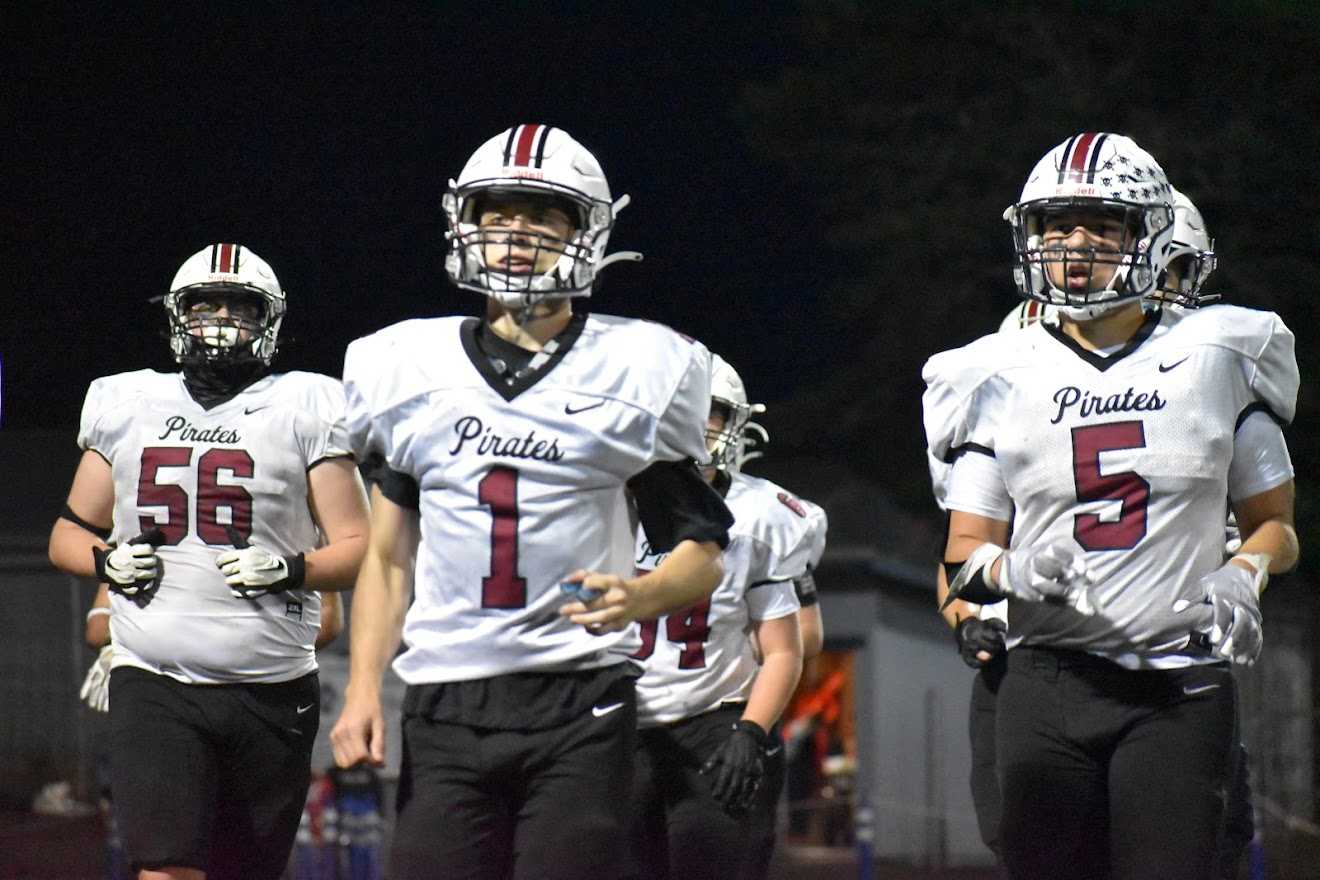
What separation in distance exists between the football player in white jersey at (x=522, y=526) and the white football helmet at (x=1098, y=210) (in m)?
0.75

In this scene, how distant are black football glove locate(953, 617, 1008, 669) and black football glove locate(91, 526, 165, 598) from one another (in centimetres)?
205

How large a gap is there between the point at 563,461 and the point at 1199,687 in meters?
1.23

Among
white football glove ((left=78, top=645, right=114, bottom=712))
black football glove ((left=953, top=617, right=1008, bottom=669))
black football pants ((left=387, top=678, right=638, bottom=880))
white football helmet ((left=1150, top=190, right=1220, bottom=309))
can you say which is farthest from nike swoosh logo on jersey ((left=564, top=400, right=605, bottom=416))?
white football glove ((left=78, top=645, right=114, bottom=712))

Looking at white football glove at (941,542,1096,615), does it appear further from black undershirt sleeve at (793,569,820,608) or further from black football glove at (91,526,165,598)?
black football glove at (91,526,165,598)

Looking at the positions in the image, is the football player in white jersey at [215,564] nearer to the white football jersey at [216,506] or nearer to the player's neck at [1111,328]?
the white football jersey at [216,506]

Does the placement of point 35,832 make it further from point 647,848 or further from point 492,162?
point 492,162

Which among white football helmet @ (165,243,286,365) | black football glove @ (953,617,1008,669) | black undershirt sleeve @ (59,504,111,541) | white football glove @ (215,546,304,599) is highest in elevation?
white football helmet @ (165,243,286,365)

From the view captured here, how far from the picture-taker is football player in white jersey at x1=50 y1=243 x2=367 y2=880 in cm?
521

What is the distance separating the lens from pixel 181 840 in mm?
5082

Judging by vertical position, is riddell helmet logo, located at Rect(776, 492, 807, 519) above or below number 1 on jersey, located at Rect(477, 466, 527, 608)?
above

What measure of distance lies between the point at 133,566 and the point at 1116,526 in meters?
2.49

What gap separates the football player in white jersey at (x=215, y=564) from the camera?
205 inches

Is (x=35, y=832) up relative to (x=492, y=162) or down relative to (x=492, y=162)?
down

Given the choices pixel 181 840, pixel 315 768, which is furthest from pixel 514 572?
pixel 315 768
